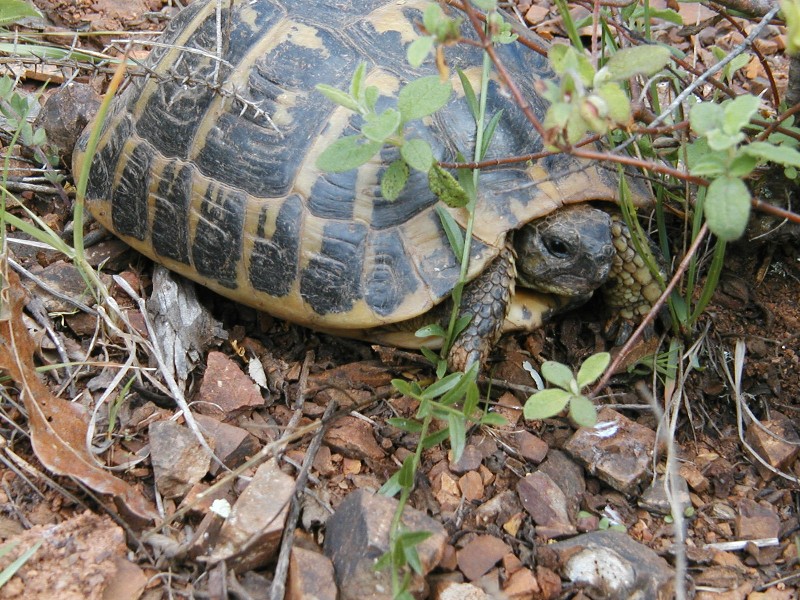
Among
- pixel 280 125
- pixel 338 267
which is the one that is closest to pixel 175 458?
pixel 338 267

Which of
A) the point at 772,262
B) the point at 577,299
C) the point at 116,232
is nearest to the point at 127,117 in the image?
the point at 116,232

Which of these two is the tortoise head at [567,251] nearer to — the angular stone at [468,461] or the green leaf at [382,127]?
the angular stone at [468,461]

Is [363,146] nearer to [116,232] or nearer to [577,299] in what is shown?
[577,299]

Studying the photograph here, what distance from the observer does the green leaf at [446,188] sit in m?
2.16

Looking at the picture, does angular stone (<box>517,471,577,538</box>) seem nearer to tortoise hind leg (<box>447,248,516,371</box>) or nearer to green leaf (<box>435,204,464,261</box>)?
tortoise hind leg (<box>447,248,516,371</box>)

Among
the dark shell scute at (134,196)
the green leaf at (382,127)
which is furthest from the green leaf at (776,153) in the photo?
the dark shell scute at (134,196)

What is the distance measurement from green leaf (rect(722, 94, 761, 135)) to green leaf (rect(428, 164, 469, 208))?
0.77 metres

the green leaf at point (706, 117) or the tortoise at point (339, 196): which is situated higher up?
the green leaf at point (706, 117)

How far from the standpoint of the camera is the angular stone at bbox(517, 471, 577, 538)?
82.3 inches

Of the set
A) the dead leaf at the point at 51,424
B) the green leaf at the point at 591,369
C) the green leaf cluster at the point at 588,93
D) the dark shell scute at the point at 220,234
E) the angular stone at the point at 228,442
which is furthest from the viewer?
the dark shell scute at the point at 220,234

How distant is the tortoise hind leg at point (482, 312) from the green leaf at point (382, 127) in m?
0.71

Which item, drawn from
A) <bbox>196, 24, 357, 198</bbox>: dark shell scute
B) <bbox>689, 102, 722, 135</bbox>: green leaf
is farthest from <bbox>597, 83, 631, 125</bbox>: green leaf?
<bbox>196, 24, 357, 198</bbox>: dark shell scute

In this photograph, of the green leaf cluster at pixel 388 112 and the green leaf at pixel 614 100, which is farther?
the green leaf cluster at pixel 388 112

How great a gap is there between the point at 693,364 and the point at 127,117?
2146 mm
